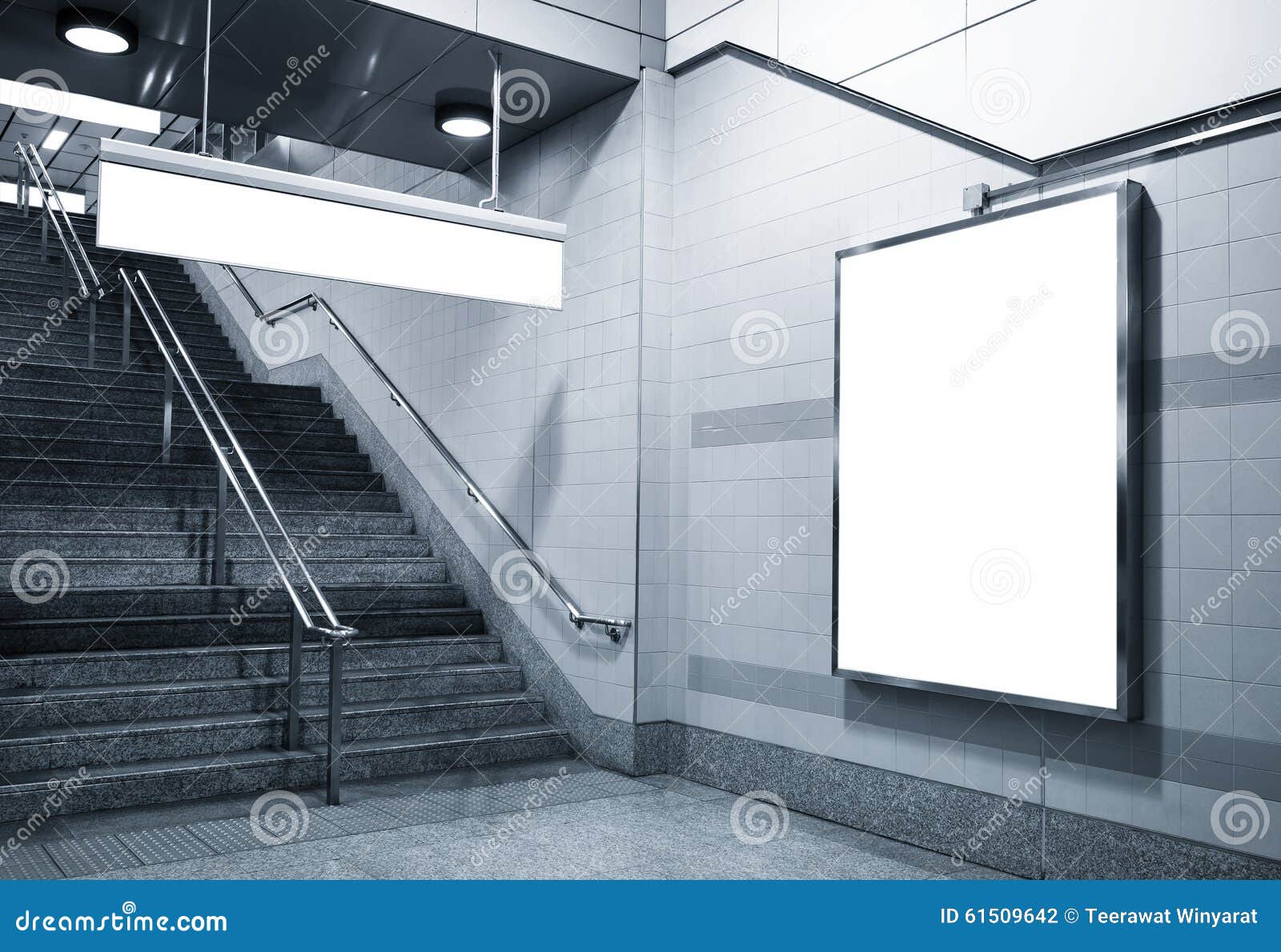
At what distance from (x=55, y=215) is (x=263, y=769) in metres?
5.57

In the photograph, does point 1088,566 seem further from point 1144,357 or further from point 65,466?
point 65,466

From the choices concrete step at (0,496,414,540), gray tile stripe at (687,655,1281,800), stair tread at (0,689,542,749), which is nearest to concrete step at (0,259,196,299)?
concrete step at (0,496,414,540)

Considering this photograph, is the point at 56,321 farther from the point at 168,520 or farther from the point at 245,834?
the point at 245,834

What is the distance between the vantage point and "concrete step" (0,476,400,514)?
5.48m

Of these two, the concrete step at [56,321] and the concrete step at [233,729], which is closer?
the concrete step at [233,729]

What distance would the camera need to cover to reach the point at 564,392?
213 inches

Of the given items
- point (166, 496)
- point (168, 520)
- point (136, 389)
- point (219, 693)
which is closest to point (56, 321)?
point (136, 389)

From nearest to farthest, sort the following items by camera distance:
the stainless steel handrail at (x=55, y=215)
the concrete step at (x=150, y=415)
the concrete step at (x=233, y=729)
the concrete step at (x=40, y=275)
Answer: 1. the concrete step at (x=233, y=729)
2. the concrete step at (x=150, y=415)
3. the stainless steel handrail at (x=55, y=215)
4. the concrete step at (x=40, y=275)

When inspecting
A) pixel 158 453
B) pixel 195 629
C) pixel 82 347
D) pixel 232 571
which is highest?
pixel 82 347

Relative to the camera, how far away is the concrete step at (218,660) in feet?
14.8

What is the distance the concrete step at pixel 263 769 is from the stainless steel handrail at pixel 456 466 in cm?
64

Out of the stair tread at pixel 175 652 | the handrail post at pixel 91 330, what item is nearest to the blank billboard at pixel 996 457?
the stair tread at pixel 175 652

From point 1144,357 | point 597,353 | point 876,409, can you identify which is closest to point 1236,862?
point 1144,357

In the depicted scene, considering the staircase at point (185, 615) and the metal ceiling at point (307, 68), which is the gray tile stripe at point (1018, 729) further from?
the metal ceiling at point (307, 68)
